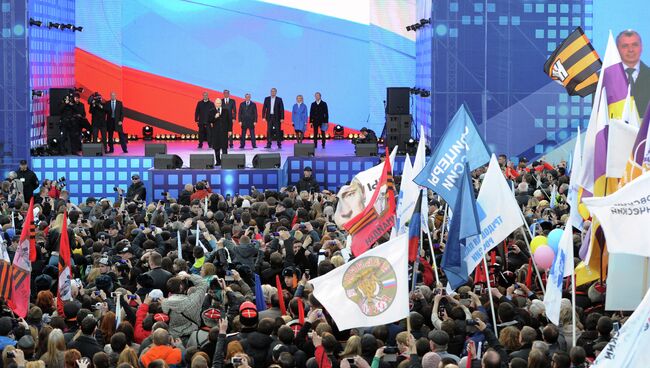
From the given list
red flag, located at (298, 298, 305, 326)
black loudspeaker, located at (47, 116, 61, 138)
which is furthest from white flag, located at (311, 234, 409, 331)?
black loudspeaker, located at (47, 116, 61, 138)

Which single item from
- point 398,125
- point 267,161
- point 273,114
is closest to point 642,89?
point 267,161

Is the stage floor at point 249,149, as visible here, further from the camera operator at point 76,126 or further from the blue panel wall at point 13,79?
the blue panel wall at point 13,79

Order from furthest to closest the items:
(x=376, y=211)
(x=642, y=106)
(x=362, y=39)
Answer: (x=362, y=39)
(x=642, y=106)
(x=376, y=211)

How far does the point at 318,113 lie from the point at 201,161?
5.33m

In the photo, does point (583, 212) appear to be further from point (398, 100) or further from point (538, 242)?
point (398, 100)

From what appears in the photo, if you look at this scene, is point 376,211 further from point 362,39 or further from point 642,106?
point 362,39

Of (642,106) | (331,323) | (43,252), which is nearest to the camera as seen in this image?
(331,323)

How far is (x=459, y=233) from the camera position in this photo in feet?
48.2

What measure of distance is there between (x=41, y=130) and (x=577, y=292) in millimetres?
20830

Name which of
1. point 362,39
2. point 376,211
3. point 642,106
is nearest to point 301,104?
point 362,39

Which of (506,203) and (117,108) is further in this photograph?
(117,108)

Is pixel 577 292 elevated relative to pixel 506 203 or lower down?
lower down

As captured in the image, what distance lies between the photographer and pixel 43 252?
1948 cm

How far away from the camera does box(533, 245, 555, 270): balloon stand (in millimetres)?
15945
